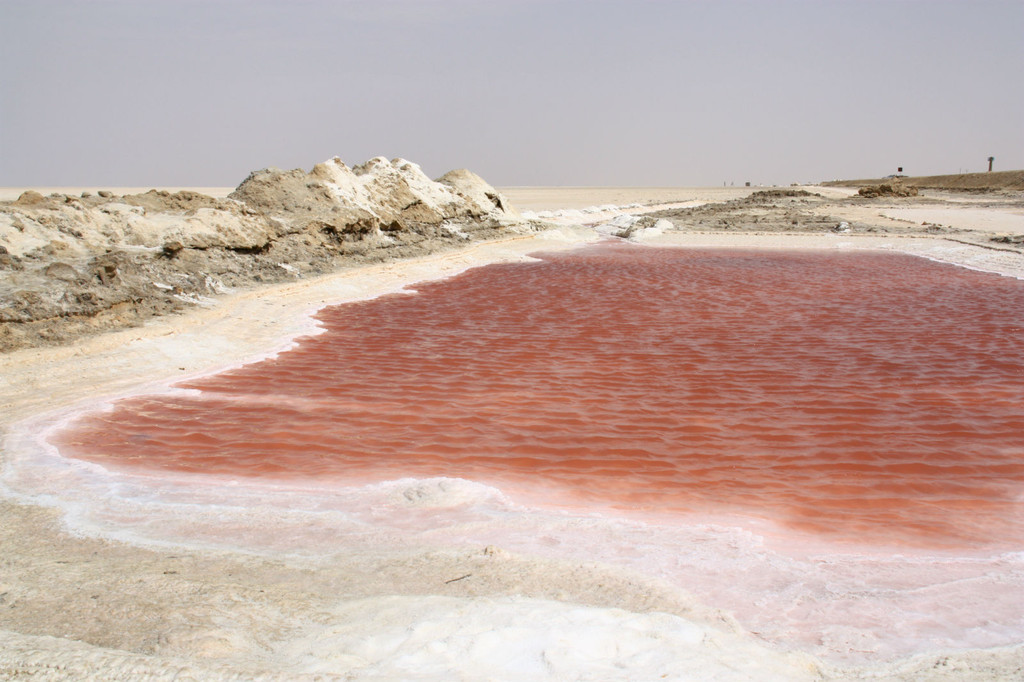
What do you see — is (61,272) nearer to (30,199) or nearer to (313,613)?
(30,199)

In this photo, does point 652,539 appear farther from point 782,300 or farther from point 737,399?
point 782,300

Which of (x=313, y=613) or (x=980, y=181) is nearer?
(x=313, y=613)

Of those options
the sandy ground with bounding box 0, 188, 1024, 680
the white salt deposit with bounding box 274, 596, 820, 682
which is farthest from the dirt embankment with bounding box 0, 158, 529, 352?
the white salt deposit with bounding box 274, 596, 820, 682

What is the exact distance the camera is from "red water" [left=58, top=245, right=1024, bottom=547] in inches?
196

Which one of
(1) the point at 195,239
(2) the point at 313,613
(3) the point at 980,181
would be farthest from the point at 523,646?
(3) the point at 980,181

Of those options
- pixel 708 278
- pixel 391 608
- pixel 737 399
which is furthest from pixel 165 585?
pixel 708 278

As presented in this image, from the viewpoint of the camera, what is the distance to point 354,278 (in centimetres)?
1386

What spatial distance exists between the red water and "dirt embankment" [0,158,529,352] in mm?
2303

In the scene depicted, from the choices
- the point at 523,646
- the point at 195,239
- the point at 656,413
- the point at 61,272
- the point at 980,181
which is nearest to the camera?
the point at 523,646

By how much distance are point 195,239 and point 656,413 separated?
8521 millimetres

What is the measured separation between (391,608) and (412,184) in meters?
16.8

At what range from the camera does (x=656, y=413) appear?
6.48 m

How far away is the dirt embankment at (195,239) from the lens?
8836mm

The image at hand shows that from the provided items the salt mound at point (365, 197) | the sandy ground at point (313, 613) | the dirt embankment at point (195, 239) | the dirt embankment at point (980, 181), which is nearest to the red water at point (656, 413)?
the sandy ground at point (313, 613)
